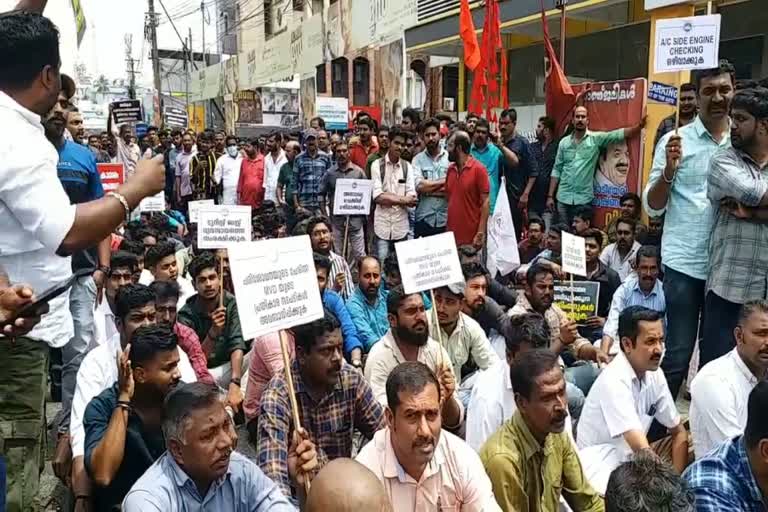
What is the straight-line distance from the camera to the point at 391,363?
385cm

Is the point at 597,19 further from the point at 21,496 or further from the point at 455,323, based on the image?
the point at 21,496

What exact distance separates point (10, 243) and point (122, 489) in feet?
4.46

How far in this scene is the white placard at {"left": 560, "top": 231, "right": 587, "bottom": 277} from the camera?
17.4ft

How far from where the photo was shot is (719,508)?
226cm

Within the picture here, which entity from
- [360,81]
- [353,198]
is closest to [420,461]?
[353,198]

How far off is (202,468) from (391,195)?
17.3ft

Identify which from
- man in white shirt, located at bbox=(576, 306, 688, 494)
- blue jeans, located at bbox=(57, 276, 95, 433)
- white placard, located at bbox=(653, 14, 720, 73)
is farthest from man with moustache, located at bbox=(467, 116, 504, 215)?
blue jeans, located at bbox=(57, 276, 95, 433)

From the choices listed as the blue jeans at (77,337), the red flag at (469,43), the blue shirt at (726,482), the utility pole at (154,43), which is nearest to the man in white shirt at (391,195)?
the red flag at (469,43)

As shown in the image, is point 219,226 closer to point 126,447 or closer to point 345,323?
point 345,323

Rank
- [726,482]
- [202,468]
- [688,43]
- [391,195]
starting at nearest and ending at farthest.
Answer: [726,482] → [202,468] → [688,43] → [391,195]

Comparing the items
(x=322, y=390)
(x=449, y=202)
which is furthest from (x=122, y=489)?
(x=449, y=202)

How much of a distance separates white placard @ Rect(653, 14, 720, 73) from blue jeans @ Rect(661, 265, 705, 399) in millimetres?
1607

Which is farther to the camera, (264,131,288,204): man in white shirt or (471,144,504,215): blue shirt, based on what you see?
(264,131,288,204): man in white shirt

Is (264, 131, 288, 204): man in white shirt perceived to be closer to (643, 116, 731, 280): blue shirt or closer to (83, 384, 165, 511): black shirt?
(643, 116, 731, 280): blue shirt
